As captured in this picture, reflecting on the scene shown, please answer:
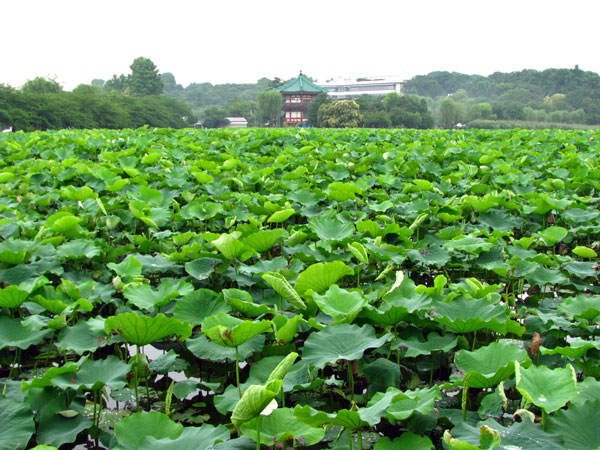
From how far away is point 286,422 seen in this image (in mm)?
1010

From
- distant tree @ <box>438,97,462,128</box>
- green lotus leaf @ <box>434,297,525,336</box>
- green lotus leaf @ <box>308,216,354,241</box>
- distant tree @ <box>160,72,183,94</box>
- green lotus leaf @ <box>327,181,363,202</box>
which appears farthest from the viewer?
distant tree @ <box>160,72,183,94</box>

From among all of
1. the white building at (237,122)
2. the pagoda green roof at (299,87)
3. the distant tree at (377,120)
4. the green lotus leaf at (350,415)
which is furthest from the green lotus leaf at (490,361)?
the white building at (237,122)

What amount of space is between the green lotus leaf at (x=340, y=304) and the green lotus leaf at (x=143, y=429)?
0.51 meters

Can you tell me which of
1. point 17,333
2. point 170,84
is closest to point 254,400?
point 17,333

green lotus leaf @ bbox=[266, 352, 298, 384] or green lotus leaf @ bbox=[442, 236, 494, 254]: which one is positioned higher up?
green lotus leaf @ bbox=[442, 236, 494, 254]

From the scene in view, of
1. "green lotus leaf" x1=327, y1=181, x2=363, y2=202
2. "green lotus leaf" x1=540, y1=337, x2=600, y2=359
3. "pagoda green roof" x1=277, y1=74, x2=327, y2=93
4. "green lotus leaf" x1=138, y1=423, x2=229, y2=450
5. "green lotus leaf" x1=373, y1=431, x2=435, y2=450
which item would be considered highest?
"pagoda green roof" x1=277, y1=74, x2=327, y2=93

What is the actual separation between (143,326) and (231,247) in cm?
63

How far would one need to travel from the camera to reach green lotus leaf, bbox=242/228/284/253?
6.31 ft

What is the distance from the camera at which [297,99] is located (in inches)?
1599

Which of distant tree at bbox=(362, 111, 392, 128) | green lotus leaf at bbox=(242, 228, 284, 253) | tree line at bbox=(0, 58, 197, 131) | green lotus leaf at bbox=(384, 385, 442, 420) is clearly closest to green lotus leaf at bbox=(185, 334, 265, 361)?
green lotus leaf at bbox=(384, 385, 442, 420)

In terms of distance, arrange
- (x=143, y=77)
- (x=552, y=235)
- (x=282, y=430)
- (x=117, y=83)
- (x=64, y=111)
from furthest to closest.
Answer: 1. (x=117, y=83)
2. (x=143, y=77)
3. (x=64, y=111)
4. (x=552, y=235)
5. (x=282, y=430)

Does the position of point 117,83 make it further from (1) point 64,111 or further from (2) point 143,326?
(2) point 143,326

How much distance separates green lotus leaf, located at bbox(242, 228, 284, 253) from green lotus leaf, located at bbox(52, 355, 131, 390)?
0.78 metres

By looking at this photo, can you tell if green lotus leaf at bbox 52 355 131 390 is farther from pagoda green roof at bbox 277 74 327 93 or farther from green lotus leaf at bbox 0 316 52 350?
pagoda green roof at bbox 277 74 327 93
